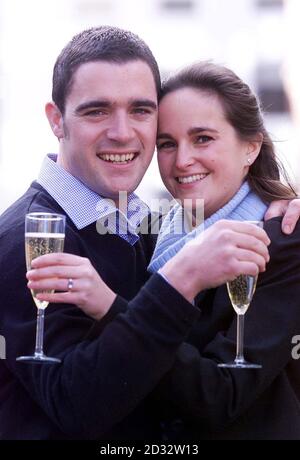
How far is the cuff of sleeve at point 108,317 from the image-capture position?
2814mm

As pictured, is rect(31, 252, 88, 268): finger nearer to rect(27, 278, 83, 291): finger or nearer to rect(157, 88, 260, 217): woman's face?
rect(27, 278, 83, 291): finger

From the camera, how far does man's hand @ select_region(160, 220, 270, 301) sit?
2.75 meters

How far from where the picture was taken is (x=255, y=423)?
305 cm

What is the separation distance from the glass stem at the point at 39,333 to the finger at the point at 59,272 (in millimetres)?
136

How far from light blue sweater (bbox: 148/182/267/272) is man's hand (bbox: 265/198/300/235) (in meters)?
0.04

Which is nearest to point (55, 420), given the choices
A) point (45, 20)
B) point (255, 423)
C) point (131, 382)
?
point (131, 382)

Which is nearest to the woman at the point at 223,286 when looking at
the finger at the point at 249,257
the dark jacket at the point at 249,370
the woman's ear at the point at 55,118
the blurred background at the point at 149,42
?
the dark jacket at the point at 249,370

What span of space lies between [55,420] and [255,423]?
644 mm

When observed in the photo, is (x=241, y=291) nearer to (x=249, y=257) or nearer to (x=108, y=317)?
(x=249, y=257)

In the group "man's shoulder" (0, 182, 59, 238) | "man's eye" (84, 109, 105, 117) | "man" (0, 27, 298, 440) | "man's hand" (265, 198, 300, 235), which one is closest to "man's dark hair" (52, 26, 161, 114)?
"man" (0, 27, 298, 440)

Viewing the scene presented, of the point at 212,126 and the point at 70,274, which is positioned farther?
the point at 212,126

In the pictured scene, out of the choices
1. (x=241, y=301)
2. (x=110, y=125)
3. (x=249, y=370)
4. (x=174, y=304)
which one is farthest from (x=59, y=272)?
(x=110, y=125)

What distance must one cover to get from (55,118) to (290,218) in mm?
938

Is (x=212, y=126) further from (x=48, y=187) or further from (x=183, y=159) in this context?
(x=48, y=187)
